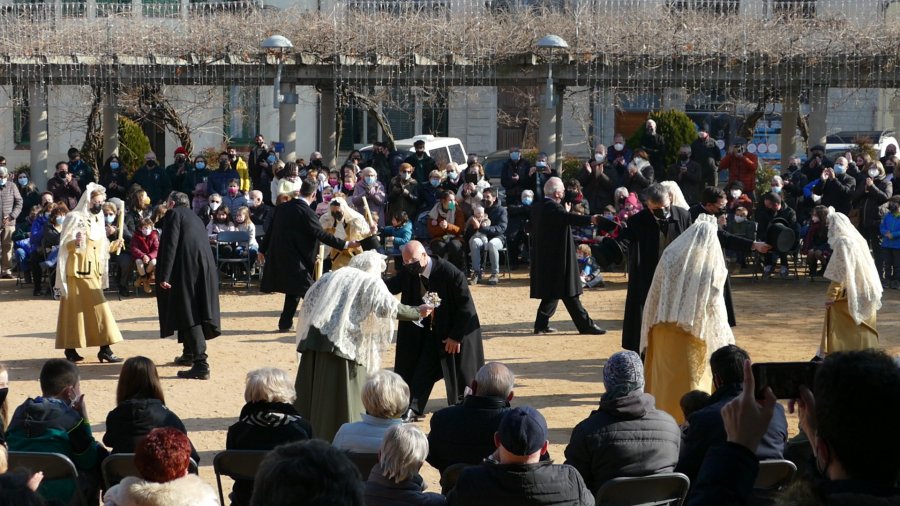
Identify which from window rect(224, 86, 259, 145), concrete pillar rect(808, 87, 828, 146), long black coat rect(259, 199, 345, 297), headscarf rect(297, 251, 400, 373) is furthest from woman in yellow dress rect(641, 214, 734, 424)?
Answer: window rect(224, 86, 259, 145)

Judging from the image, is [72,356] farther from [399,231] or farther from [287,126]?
[287,126]

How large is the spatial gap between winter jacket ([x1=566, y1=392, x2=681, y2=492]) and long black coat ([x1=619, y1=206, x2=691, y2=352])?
457 cm

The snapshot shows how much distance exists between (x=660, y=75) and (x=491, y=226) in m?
5.05

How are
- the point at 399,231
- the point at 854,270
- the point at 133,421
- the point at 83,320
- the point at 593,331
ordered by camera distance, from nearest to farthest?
1. the point at 133,421
2. the point at 854,270
3. the point at 83,320
4. the point at 593,331
5. the point at 399,231

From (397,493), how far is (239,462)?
104 cm

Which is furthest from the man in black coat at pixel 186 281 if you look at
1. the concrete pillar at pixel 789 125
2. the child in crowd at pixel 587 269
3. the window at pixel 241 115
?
the window at pixel 241 115

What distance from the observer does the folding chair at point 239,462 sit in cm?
634

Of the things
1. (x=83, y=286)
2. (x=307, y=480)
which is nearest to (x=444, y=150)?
(x=83, y=286)

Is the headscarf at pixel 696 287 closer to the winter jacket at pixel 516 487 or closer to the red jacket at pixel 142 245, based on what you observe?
the winter jacket at pixel 516 487

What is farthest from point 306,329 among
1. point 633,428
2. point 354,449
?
point 633,428

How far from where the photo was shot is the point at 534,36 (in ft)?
72.7

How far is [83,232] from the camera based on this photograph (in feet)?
42.1

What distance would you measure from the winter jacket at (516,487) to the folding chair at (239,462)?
1302 mm

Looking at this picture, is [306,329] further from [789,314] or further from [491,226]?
[491,226]
